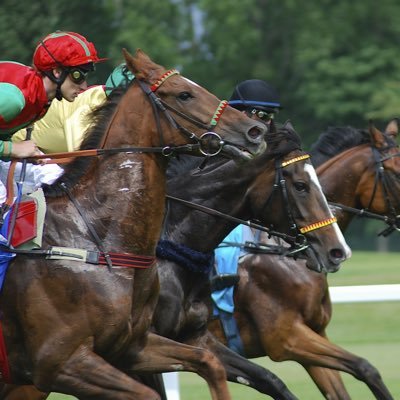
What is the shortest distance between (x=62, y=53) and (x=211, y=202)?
1.42m

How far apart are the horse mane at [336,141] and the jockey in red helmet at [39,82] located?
2534mm

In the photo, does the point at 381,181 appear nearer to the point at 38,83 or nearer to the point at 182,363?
the point at 182,363

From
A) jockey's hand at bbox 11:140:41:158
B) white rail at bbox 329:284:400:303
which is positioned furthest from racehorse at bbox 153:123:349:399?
white rail at bbox 329:284:400:303

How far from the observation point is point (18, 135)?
6.53m

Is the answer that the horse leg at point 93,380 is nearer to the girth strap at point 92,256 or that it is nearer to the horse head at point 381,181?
the girth strap at point 92,256

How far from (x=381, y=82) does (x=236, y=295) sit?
31641 mm

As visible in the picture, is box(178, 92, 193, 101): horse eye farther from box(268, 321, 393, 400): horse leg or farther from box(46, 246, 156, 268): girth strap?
box(268, 321, 393, 400): horse leg

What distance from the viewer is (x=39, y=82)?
17.1ft

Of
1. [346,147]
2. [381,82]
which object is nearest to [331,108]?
[381,82]

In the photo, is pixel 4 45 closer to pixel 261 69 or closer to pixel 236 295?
pixel 236 295

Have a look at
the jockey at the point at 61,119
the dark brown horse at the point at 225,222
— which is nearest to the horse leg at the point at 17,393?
the dark brown horse at the point at 225,222

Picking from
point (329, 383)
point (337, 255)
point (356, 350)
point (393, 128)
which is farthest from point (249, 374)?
point (356, 350)

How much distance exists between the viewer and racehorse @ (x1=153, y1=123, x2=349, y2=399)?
6113 mm

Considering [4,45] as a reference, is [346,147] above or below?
above
